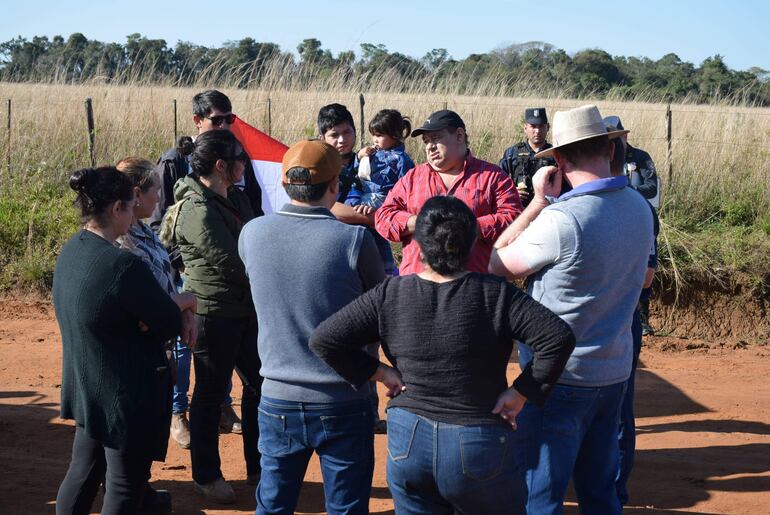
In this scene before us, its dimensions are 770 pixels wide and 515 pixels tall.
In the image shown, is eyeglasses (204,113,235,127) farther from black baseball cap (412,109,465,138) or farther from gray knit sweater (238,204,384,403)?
gray knit sweater (238,204,384,403)

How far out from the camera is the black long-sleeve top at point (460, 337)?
2.81 metres

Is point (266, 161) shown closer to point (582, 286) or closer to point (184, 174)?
point (184, 174)

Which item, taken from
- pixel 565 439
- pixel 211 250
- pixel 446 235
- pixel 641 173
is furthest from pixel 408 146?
pixel 446 235

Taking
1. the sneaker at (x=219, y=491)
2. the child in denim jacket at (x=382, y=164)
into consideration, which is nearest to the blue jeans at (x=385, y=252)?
the child in denim jacket at (x=382, y=164)

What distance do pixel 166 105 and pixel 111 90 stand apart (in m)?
1.59

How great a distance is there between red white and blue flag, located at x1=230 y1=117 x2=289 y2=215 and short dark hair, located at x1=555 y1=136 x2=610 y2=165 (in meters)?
2.98

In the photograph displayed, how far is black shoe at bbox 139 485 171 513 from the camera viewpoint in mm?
4699

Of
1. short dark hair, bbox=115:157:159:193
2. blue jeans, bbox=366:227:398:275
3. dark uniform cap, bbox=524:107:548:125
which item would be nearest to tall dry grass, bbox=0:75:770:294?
dark uniform cap, bbox=524:107:548:125

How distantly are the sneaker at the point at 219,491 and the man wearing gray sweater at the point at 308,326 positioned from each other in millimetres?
1449

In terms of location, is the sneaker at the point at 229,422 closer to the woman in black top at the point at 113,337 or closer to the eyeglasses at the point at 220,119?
the eyeglasses at the point at 220,119

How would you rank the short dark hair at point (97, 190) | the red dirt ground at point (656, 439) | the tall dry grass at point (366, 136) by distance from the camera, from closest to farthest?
the short dark hair at point (97, 190)
the red dirt ground at point (656, 439)
the tall dry grass at point (366, 136)

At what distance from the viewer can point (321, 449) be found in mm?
3398

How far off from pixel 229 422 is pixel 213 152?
2272 mm

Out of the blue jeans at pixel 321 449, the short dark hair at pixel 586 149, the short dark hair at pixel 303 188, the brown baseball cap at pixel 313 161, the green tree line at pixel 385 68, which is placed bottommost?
the blue jeans at pixel 321 449
